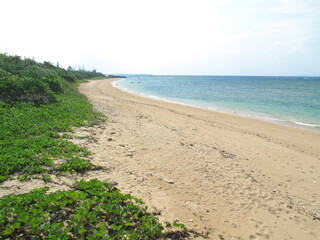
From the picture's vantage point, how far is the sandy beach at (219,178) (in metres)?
4.54

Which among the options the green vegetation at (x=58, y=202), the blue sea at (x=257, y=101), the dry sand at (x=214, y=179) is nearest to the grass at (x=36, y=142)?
the green vegetation at (x=58, y=202)

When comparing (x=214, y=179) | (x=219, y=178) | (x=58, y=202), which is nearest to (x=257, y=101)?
(x=219, y=178)

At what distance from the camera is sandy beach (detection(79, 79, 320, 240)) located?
4.54 metres

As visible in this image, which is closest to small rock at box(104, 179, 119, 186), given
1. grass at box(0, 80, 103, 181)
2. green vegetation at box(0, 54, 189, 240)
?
green vegetation at box(0, 54, 189, 240)

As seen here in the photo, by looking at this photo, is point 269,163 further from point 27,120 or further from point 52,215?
point 27,120

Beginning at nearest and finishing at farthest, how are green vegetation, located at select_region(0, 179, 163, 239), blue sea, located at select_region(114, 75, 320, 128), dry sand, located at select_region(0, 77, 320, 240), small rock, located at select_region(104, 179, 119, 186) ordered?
green vegetation, located at select_region(0, 179, 163, 239) < dry sand, located at select_region(0, 77, 320, 240) < small rock, located at select_region(104, 179, 119, 186) < blue sea, located at select_region(114, 75, 320, 128)

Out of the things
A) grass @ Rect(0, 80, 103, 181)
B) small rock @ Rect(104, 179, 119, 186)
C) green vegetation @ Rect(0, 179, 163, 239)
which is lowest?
small rock @ Rect(104, 179, 119, 186)

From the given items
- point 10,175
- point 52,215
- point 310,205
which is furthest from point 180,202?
point 10,175

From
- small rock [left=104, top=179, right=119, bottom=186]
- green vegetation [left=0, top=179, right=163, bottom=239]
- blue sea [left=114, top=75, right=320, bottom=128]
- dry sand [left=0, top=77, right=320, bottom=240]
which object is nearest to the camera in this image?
green vegetation [left=0, top=179, right=163, bottom=239]

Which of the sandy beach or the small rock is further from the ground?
the small rock

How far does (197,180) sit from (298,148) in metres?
7.50

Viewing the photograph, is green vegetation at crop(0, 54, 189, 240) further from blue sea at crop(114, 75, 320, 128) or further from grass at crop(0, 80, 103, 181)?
blue sea at crop(114, 75, 320, 128)

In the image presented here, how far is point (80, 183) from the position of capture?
4.67 m

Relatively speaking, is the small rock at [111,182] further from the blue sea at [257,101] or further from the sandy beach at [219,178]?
the blue sea at [257,101]
